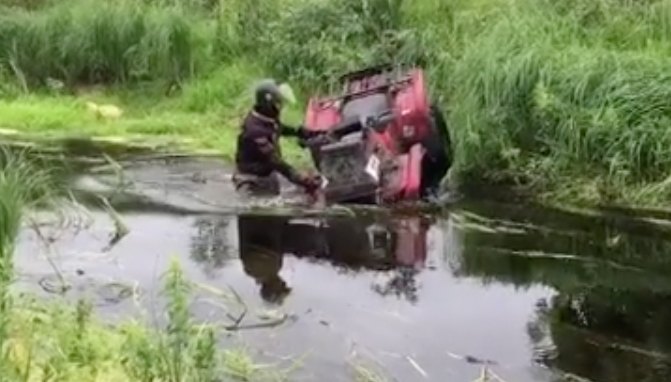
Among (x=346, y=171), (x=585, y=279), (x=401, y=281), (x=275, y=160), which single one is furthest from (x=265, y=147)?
(x=585, y=279)

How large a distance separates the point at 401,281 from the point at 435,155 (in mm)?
2884

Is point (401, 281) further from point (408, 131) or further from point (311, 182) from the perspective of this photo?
point (408, 131)

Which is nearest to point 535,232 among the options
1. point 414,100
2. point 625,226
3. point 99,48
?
point 625,226

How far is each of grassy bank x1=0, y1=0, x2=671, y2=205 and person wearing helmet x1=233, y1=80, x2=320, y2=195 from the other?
1.75 m

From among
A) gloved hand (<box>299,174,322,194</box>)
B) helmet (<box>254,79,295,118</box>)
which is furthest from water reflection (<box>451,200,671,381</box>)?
helmet (<box>254,79,295,118</box>)

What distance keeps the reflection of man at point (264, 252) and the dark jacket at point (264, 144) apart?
0.50 metres

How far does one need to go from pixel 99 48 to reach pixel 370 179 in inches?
268

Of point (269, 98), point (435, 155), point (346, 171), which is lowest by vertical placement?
point (346, 171)

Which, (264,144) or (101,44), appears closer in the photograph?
(264,144)

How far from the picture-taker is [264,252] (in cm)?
1034

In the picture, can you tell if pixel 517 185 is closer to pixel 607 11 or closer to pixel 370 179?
pixel 370 179

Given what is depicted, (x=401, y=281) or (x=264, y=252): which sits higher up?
(x=264, y=252)

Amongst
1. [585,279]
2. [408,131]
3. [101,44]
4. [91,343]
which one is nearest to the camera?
[91,343]

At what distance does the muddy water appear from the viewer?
809cm
